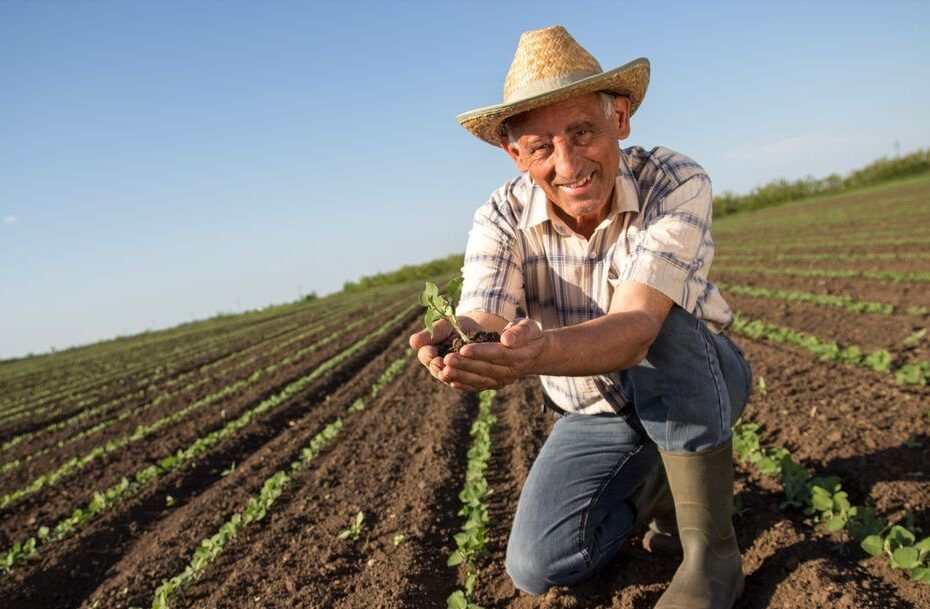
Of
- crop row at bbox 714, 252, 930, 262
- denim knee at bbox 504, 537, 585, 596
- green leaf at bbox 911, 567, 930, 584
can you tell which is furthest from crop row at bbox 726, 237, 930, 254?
denim knee at bbox 504, 537, 585, 596

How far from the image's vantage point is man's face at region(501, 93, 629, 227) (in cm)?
232

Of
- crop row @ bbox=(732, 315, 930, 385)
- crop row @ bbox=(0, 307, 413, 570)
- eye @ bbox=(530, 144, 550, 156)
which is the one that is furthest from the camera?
crop row @ bbox=(0, 307, 413, 570)

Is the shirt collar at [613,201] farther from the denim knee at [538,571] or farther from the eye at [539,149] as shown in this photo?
the denim knee at [538,571]

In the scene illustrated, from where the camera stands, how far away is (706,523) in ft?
7.51

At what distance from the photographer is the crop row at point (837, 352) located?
14.8ft

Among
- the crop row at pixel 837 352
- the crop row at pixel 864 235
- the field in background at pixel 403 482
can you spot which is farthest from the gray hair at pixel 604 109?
the crop row at pixel 864 235

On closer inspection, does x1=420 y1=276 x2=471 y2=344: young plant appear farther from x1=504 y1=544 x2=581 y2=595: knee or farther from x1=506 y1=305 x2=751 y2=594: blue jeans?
x1=504 y1=544 x2=581 y2=595: knee

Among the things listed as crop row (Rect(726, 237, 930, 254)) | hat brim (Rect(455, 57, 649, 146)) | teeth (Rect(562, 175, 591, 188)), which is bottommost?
crop row (Rect(726, 237, 930, 254))

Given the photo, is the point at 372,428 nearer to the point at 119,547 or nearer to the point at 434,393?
the point at 434,393

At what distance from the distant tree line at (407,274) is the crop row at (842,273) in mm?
34341

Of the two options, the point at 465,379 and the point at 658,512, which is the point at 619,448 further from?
the point at 465,379

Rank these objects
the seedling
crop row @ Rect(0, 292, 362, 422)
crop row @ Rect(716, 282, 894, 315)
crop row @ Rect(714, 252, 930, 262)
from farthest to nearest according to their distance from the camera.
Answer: crop row @ Rect(0, 292, 362, 422)
crop row @ Rect(714, 252, 930, 262)
crop row @ Rect(716, 282, 894, 315)
the seedling

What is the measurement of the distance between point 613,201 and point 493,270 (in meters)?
0.53

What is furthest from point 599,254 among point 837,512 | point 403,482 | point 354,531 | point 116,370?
point 116,370
